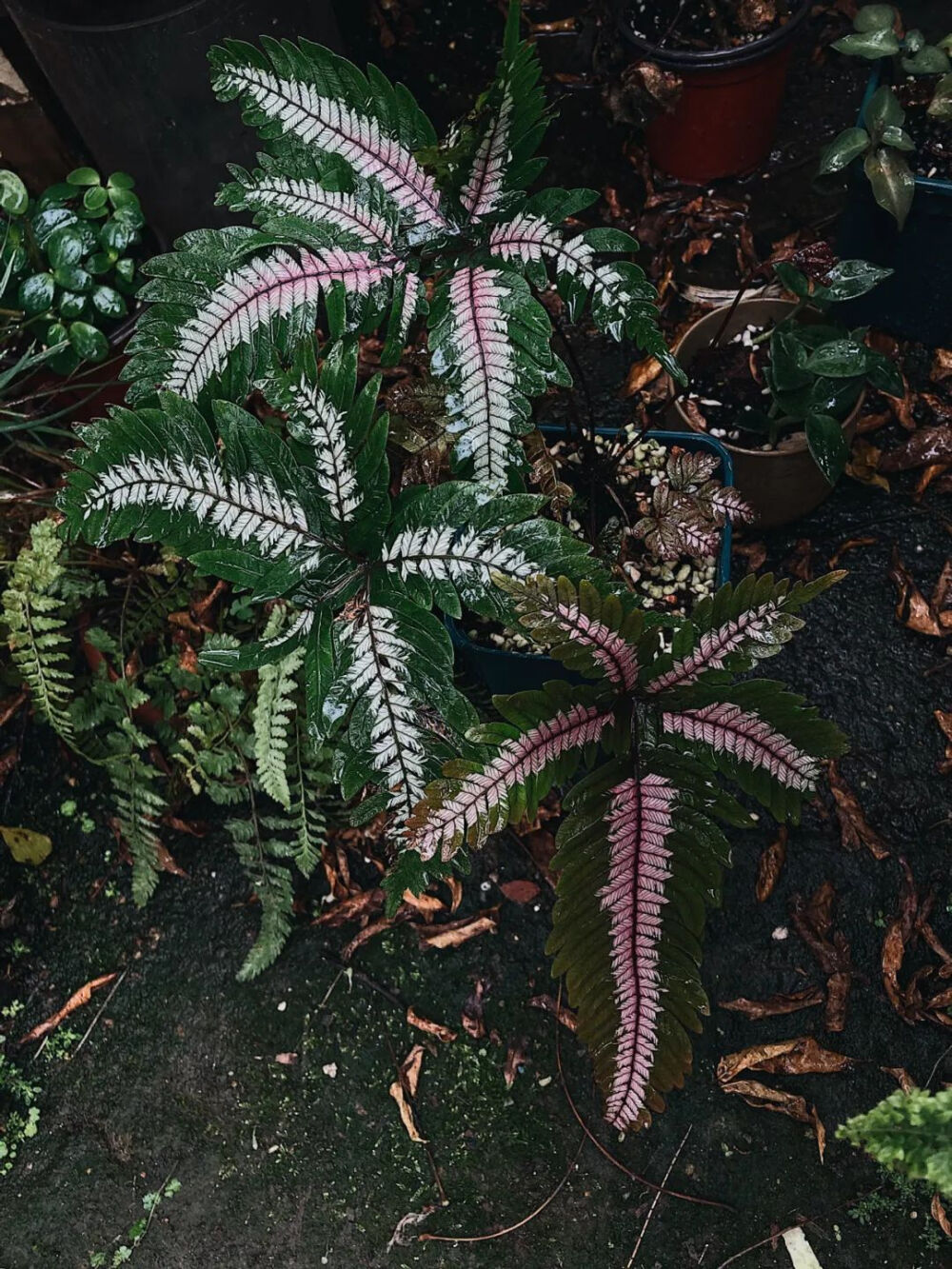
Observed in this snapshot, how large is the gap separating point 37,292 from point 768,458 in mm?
1510

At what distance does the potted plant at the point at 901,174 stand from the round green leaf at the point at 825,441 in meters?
0.47

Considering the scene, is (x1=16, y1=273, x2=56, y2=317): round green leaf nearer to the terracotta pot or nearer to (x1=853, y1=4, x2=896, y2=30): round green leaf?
the terracotta pot

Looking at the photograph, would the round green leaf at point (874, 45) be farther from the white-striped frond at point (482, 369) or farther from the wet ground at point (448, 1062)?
the white-striped frond at point (482, 369)

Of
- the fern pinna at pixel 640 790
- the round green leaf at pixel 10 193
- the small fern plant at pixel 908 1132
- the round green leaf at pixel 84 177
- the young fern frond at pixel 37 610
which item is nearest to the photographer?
the small fern plant at pixel 908 1132

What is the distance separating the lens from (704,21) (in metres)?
2.43

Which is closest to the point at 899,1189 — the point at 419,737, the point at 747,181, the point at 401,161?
the point at 419,737

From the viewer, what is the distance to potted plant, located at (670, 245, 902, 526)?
1817mm

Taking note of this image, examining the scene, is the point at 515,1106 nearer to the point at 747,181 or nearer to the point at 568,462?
the point at 568,462

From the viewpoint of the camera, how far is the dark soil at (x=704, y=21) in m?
2.38

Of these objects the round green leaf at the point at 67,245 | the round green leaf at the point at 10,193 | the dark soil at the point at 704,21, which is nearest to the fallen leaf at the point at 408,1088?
the round green leaf at the point at 67,245

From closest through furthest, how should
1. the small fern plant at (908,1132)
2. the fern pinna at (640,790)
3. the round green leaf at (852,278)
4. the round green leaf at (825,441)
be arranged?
the small fern plant at (908,1132) → the fern pinna at (640,790) → the round green leaf at (852,278) → the round green leaf at (825,441)

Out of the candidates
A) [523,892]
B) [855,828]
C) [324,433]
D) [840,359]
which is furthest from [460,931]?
[840,359]

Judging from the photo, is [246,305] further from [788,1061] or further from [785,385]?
[788,1061]

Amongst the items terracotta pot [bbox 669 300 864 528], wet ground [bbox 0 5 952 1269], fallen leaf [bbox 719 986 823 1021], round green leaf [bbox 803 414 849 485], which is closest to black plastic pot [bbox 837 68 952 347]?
terracotta pot [bbox 669 300 864 528]
